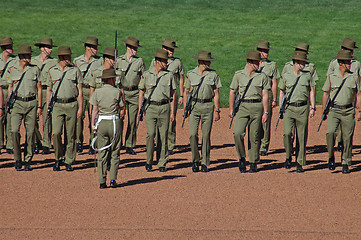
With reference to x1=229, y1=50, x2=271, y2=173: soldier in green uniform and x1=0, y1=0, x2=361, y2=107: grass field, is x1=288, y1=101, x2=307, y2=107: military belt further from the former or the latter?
x1=0, y1=0, x2=361, y2=107: grass field

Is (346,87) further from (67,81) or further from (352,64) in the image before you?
(67,81)

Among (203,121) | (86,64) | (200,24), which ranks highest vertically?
(86,64)

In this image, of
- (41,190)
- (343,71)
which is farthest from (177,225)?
(343,71)

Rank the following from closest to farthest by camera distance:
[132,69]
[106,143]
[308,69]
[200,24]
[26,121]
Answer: [106,143] < [26,121] < [308,69] < [132,69] < [200,24]

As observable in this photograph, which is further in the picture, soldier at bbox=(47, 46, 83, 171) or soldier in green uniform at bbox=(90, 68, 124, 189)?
soldier at bbox=(47, 46, 83, 171)

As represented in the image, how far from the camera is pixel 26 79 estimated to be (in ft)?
46.3

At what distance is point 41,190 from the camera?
1275 centimetres

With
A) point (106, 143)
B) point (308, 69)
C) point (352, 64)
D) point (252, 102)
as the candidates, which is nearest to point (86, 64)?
point (106, 143)

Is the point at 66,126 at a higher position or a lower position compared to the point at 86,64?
lower

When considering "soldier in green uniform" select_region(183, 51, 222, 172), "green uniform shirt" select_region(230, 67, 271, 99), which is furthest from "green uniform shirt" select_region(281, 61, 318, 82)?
"soldier in green uniform" select_region(183, 51, 222, 172)

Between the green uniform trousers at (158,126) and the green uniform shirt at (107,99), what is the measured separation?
4.51 feet

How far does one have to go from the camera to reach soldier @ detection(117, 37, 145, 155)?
15.6 meters

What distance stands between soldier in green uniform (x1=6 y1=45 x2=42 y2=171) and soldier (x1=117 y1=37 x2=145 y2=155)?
2.12 meters

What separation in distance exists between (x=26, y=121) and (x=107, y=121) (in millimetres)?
2254
